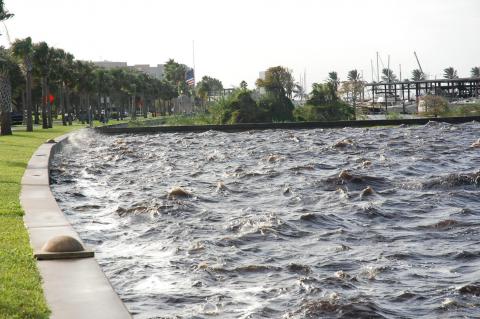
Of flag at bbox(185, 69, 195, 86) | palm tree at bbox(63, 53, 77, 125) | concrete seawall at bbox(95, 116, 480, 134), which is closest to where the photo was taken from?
concrete seawall at bbox(95, 116, 480, 134)

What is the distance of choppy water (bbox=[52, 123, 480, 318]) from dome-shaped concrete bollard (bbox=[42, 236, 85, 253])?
0.73 metres

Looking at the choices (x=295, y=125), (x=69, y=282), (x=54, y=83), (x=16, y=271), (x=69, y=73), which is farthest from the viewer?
(x=54, y=83)

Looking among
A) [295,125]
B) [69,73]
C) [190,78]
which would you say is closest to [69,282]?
[295,125]

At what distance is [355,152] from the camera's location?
31.1 metres

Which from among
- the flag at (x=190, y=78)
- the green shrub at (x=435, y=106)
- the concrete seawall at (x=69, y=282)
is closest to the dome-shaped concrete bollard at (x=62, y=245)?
the concrete seawall at (x=69, y=282)

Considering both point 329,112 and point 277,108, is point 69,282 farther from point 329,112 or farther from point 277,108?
point 277,108

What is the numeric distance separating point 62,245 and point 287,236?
4685mm

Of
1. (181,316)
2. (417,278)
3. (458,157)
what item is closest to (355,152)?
(458,157)

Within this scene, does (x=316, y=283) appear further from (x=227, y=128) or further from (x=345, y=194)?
(x=227, y=128)

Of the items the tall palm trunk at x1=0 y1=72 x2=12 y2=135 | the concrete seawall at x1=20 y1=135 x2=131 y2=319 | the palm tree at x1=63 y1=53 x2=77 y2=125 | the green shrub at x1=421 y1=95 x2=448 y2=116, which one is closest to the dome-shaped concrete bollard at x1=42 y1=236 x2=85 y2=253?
the concrete seawall at x1=20 y1=135 x2=131 y2=319

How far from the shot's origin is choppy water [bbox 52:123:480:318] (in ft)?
28.6

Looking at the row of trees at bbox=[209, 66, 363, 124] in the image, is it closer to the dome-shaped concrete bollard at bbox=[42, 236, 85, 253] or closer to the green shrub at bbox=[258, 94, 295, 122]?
the green shrub at bbox=[258, 94, 295, 122]

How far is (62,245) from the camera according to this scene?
9195 mm

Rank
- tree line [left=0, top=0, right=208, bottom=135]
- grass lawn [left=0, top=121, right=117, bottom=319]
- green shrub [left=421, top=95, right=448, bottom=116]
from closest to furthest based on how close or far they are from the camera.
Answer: grass lawn [left=0, top=121, right=117, bottom=319] → tree line [left=0, top=0, right=208, bottom=135] → green shrub [left=421, top=95, right=448, bottom=116]
